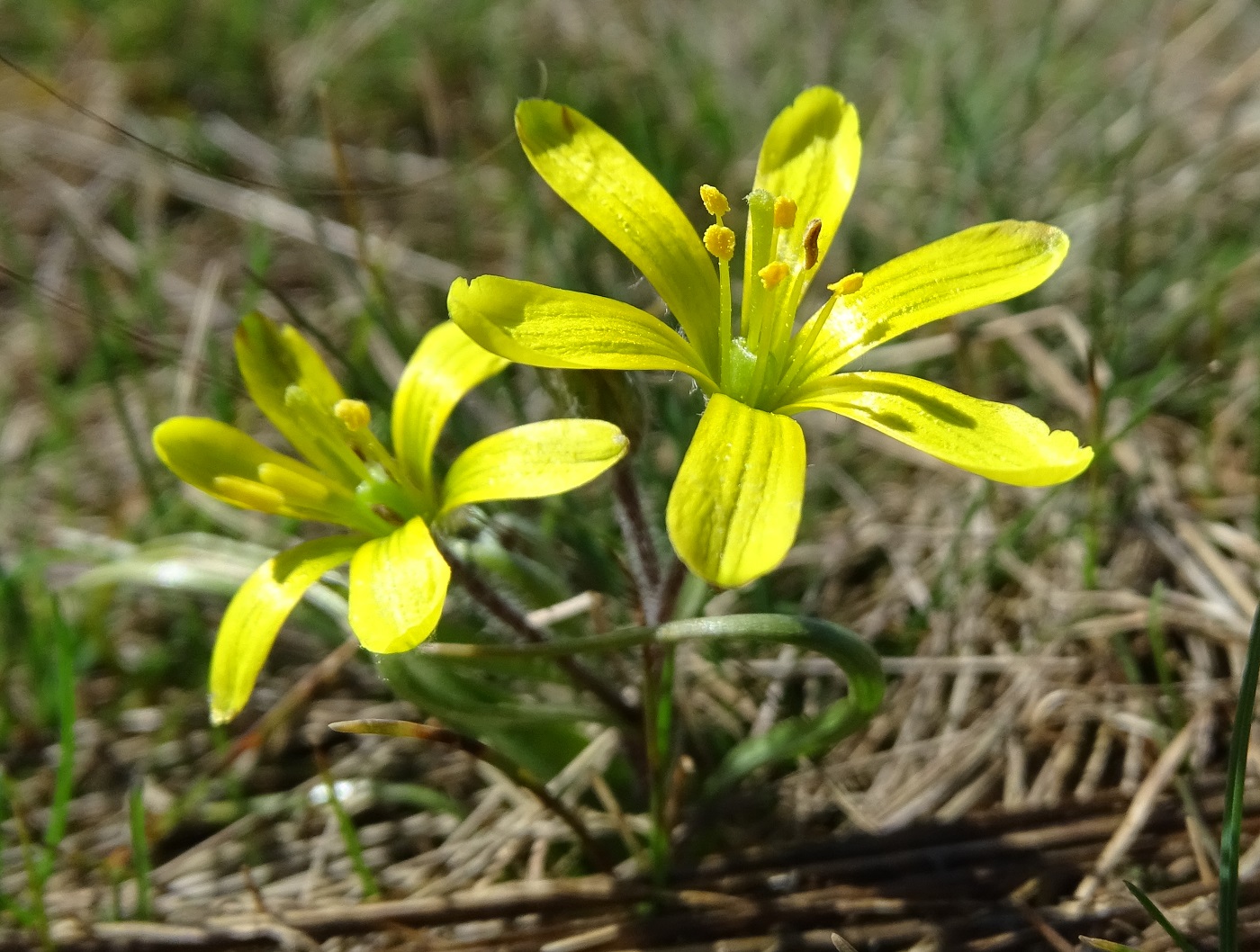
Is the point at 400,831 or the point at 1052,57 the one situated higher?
the point at 1052,57

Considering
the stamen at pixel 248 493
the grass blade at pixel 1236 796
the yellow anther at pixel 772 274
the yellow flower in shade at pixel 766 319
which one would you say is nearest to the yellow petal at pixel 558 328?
the yellow flower in shade at pixel 766 319

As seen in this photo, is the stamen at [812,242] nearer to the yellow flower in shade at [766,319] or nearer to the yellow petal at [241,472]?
the yellow flower in shade at [766,319]

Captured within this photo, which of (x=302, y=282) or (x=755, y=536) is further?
(x=302, y=282)

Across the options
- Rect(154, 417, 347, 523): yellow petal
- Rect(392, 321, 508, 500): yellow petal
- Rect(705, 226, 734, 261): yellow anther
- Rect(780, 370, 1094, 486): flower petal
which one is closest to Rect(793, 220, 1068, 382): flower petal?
Rect(780, 370, 1094, 486): flower petal

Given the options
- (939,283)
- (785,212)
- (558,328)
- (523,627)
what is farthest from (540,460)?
(939,283)

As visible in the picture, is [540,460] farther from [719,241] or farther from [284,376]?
[284,376]

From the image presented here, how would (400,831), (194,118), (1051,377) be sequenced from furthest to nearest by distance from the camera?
(194,118) → (1051,377) → (400,831)

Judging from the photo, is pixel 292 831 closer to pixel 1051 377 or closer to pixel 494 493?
pixel 494 493

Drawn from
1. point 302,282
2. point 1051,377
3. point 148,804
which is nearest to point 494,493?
point 148,804

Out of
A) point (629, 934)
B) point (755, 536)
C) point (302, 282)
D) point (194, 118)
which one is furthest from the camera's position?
point (194, 118)
